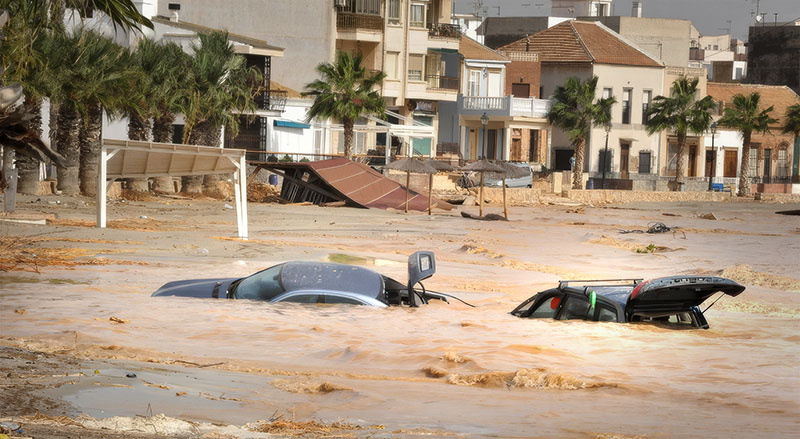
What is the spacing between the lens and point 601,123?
68.5 meters

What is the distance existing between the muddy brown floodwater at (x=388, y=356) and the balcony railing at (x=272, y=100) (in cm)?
3118

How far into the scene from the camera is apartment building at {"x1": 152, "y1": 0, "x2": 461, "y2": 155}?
59938 millimetres

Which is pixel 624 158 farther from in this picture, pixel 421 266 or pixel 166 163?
pixel 421 266

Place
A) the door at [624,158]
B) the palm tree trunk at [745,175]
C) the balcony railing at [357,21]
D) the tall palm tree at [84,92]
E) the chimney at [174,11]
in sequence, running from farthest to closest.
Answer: the door at [624,158] < the palm tree trunk at [745,175] < the balcony railing at [357,21] < the chimney at [174,11] < the tall palm tree at [84,92]

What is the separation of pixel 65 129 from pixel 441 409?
32577mm

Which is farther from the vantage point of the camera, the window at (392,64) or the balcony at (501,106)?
the balcony at (501,106)

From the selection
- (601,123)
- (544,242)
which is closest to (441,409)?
(544,242)

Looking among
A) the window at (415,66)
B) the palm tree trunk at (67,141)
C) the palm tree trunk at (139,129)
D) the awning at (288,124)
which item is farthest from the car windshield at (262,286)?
the window at (415,66)

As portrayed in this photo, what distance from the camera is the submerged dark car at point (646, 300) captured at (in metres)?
11.3

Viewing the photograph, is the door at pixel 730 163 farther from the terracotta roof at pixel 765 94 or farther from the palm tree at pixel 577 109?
the palm tree at pixel 577 109

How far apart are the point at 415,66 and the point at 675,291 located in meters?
51.8

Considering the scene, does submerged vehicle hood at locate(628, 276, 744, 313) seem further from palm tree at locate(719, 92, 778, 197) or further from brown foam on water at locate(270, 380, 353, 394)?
palm tree at locate(719, 92, 778, 197)

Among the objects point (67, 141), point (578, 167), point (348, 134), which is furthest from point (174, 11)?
point (578, 167)

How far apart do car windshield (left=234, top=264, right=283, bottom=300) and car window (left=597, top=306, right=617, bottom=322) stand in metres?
3.50
